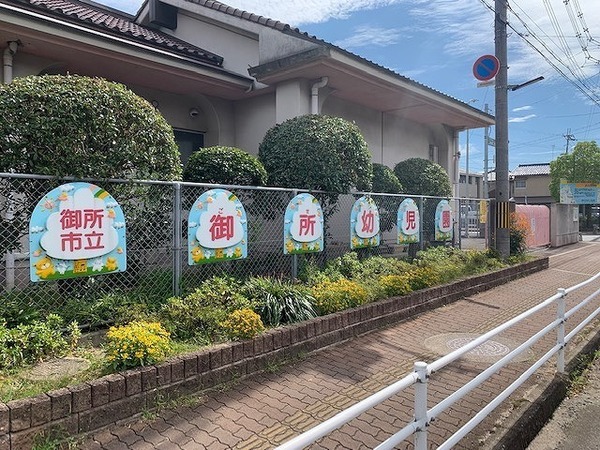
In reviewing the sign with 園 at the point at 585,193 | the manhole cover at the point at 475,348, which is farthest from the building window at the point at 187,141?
the sign with 園 at the point at 585,193

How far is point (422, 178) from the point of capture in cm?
1098

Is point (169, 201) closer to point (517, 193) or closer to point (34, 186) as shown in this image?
point (34, 186)

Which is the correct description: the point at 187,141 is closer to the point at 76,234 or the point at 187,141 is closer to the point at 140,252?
the point at 140,252

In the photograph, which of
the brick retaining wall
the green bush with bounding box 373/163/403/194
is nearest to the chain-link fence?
the brick retaining wall

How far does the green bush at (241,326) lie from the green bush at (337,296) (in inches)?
49.6

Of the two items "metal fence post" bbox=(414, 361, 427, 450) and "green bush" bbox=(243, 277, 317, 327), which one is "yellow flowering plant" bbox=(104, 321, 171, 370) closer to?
"green bush" bbox=(243, 277, 317, 327)

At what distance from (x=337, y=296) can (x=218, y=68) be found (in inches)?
234

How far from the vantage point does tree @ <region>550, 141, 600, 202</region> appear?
32906 mm

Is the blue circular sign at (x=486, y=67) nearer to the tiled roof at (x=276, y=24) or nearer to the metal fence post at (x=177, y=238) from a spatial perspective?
the tiled roof at (x=276, y=24)

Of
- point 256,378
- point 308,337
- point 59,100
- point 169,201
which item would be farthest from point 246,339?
point 59,100

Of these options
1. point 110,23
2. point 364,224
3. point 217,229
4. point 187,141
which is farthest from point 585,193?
point 217,229

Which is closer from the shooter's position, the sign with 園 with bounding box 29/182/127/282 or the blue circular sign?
the sign with 園 with bounding box 29/182/127/282

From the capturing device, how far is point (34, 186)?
13.9 ft

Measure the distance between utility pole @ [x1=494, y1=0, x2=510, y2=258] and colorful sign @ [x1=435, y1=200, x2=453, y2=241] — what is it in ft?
4.60
